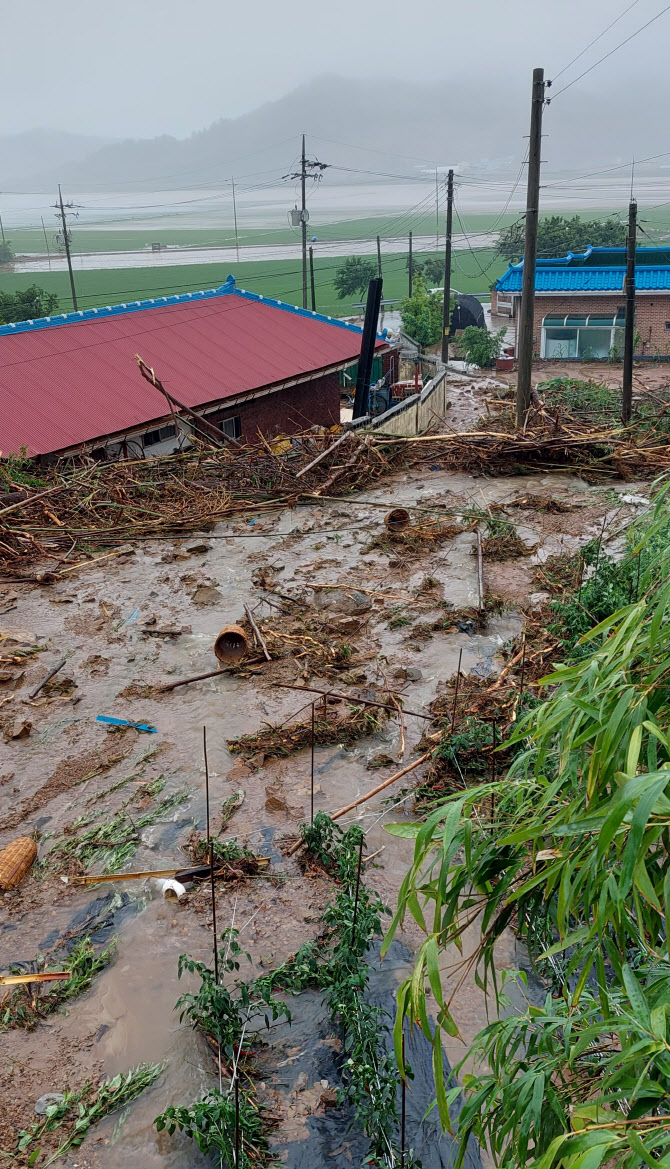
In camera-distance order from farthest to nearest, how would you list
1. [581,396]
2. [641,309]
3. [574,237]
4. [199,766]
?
1. [574,237]
2. [641,309]
3. [581,396]
4. [199,766]

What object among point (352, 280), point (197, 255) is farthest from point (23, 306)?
point (197, 255)

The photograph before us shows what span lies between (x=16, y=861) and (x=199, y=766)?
68.6 inches

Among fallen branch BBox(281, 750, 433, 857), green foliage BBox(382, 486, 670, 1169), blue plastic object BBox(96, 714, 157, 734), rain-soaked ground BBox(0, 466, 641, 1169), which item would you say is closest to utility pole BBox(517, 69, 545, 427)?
rain-soaked ground BBox(0, 466, 641, 1169)

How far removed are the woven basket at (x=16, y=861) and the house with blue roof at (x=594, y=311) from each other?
35549 mm

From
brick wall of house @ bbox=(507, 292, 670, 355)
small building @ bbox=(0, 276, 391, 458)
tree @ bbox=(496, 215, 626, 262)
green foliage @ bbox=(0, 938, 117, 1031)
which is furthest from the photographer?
tree @ bbox=(496, 215, 626, 262)

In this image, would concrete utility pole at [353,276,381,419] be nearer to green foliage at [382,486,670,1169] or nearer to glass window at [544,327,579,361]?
green foliage at [382,486,670,1169]

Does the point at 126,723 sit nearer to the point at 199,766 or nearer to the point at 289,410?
the point at 199,766

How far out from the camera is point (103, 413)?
16438 mm

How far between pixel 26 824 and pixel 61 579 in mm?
5329

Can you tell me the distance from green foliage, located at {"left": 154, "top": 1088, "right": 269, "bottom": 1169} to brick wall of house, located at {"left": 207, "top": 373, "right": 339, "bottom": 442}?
52.5ft

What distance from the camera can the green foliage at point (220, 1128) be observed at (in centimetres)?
394

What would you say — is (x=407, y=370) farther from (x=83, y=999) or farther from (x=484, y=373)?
(x=83, y=999)

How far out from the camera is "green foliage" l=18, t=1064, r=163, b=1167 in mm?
4150

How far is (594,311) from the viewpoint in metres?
38.8
